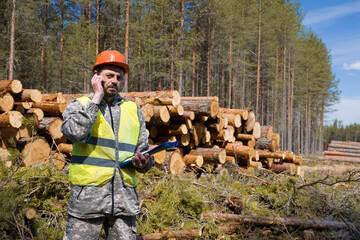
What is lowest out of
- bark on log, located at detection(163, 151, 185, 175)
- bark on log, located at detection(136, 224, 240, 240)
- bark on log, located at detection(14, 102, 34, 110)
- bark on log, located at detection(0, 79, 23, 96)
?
bark on log, located at detection(136, 224, 240, 240)

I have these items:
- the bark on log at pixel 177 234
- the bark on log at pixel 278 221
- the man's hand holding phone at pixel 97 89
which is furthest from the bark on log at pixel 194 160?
the man's hand holding phone at pixel 97 89

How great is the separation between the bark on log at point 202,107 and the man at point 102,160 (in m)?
4.49

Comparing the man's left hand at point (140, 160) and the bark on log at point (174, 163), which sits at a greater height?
the man's left hand at point (140, 160)

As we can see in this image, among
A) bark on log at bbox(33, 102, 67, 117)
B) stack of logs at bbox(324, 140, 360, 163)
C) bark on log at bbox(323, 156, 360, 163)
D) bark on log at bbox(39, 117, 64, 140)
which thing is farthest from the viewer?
stack of logs at bbox(324, 140, 360, 163)

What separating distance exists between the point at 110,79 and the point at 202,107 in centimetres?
461

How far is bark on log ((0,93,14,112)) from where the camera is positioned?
602cm

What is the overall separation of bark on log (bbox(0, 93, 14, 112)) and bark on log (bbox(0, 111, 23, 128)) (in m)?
0.20

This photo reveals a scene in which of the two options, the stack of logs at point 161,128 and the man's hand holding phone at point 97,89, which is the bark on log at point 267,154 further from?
the man's hand holding phone at point 97,89

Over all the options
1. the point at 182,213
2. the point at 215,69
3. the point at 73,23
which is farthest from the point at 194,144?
the point at 215,69

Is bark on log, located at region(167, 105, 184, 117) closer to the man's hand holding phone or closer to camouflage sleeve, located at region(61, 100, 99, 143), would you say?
the man's hand holding phone

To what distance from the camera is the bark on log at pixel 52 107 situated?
6340mm

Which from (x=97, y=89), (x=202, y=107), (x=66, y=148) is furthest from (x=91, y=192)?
(x=202, y=107)

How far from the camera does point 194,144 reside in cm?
744

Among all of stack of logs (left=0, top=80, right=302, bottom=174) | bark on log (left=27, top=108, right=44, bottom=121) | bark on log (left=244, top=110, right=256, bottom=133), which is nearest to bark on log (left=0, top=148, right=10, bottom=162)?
stack of logs (left=0, top=80, right=302, bottom=174)
